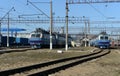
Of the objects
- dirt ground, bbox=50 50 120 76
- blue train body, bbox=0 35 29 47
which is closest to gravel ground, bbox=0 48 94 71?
dirt ground, bbox=50 50 120 76

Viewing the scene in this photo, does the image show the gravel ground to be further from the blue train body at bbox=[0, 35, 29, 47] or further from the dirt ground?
the blue train body at bbox=[0, 35, 29, 47]

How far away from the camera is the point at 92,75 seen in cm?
1672

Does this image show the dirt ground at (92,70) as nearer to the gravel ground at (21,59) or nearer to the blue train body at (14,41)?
the gravel ground at (21,59)

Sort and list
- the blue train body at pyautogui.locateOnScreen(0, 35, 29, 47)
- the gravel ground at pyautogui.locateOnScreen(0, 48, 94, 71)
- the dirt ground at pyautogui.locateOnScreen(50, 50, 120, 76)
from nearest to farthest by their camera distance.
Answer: the dirt ground at pyautogui.locateOnScreen(50, 50, 120, 76)
the gravel ground at pyautogui.locateOnScreen(0, 48, 94, 71)
the blue train body at pyautogui.locateOnScreen(0, 35, 29, 47)

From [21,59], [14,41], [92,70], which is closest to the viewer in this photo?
[92,70]

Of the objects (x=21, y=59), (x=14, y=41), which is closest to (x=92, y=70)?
(x=21, y=59)

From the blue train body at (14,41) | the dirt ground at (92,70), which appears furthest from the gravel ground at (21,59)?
the blue train body at (14,41)

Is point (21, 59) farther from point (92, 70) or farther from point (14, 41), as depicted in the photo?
point (14, 41)

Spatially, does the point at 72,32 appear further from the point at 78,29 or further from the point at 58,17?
the point at 58,17

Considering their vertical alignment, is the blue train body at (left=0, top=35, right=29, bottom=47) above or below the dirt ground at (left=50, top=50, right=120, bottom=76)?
above

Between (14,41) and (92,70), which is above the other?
(14,41)

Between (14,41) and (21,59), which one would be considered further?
(14,41)

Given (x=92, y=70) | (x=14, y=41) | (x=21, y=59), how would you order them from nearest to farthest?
(x=92, y=70) < (x=21, y=59) < (x=14, y=41)

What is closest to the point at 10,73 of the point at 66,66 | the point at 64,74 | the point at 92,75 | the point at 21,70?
the point at 21,70
